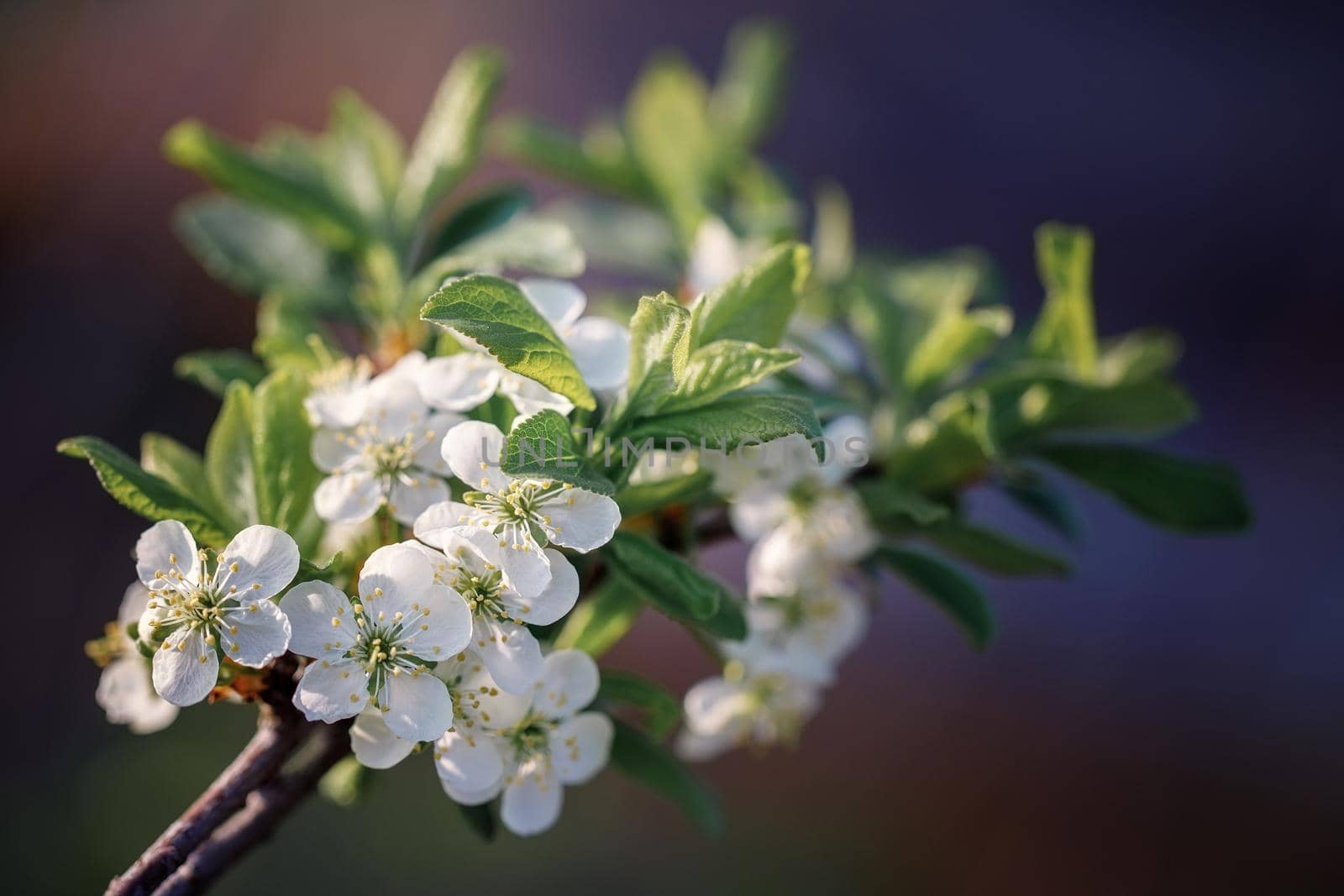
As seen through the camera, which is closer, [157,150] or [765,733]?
[765,733]

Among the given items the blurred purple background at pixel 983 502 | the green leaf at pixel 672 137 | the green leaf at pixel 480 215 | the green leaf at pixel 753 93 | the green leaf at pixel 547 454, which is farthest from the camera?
the blurred purple background at pixel 983 502

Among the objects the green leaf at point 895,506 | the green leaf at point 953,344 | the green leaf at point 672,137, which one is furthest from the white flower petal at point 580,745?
the green leaf at point 672,137

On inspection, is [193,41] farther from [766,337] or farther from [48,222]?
[766,337]

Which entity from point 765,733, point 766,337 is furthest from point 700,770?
point 766,337

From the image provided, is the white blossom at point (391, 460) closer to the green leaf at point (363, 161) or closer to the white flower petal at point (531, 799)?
the white flower petal at point (531, 799)

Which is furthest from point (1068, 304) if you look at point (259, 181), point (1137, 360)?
point (259, 181)

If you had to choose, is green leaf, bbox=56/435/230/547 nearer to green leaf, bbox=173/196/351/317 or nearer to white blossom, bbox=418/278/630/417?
white blossom, bbox=418/278/630/417
